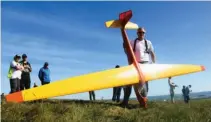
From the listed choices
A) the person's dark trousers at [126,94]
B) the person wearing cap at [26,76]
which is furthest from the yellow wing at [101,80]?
the person wearing cap at [26,76]

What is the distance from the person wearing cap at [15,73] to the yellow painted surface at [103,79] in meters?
3.21

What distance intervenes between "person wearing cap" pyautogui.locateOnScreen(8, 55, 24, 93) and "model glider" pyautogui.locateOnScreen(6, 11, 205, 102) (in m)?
3.20

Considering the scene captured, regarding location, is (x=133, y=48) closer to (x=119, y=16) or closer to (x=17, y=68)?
(x=119, y=16)

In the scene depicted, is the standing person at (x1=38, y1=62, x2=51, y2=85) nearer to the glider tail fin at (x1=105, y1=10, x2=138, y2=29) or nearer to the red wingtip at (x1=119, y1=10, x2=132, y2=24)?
the glider tail fin at (x1=105, y1=10, x2=138, y2=29)

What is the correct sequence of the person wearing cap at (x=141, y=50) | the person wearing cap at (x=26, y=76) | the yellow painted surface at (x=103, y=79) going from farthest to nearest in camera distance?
the person wearing cap at (x=26, y=76) → the person wearing cap at (x=141, y=50) → the yellow painted surface at (x=103, y=79)

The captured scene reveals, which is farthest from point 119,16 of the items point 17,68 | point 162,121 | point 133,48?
point 162,121

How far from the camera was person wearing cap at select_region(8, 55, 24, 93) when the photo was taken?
37.3 ft

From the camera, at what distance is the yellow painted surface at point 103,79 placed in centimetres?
833

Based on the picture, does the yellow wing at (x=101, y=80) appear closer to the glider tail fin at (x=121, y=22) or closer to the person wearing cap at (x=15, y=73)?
the glider tail fin at (x=121, y=22)

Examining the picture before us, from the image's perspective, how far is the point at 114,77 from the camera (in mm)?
9719

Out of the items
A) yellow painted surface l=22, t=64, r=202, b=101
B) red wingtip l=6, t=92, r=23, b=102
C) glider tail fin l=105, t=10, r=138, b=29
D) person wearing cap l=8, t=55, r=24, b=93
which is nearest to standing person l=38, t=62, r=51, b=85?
person wearing cap l=8, t=55, r=24, b=93

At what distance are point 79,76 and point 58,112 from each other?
1.53m

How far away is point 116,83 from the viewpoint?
9.59 meters

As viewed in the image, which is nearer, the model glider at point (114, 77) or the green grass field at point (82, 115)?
the green grass field at point (82, 115)
